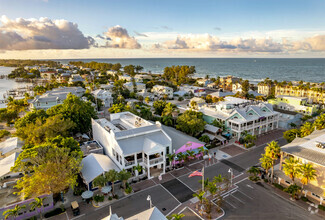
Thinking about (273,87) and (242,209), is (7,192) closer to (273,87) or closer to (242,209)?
(242,209)

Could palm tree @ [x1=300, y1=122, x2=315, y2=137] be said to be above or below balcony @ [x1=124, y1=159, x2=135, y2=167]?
above

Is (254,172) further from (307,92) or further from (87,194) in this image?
(307,92)

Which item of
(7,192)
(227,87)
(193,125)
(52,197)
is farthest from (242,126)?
(227,87)

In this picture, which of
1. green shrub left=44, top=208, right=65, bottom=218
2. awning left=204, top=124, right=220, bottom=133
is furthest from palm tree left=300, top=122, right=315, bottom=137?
green shrub left=44, top=208, right=65, bottom=218

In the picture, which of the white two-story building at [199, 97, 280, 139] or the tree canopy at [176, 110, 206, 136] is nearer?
the tree canopy at [176, 110, 206, 136]

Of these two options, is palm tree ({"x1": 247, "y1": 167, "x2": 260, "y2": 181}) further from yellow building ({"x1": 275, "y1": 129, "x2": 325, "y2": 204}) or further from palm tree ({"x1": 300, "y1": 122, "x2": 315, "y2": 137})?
palm tree ({"x1": 300, "y1": 122, "x2": 315, "y2": 137})

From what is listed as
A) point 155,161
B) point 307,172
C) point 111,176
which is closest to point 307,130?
point 307,172
